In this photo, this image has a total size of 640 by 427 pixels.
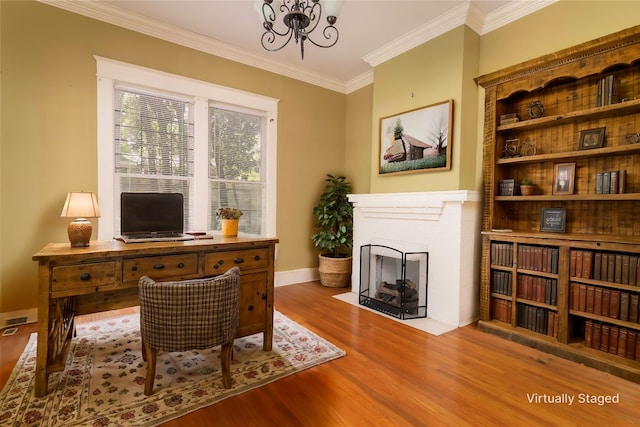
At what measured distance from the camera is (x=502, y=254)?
280 centimetres

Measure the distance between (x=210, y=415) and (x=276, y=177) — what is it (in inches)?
118

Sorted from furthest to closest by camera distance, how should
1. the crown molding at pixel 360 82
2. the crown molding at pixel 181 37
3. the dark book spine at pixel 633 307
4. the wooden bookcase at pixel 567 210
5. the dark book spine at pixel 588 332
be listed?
the crown molding at pixel 360 82 < the crown molding at pixel 181 37 < the dark book spine at pixel 588 332 < the wooden bookcase at pixel 567 210 < the dark book spine at pixel 633 307

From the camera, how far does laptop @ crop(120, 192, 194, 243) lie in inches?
91.8

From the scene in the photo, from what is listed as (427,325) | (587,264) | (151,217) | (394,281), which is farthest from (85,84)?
(587,264)

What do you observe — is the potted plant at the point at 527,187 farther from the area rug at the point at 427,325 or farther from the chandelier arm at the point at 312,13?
the chandelier arm at the point at 312,13

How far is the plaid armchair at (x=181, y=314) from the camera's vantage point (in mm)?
1698

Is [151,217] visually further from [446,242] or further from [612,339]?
[612,339]

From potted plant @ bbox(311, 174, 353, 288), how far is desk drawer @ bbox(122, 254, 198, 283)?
7.91ft

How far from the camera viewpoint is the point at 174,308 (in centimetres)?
170

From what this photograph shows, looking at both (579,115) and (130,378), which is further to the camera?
(579,115)

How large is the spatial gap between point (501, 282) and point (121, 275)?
3074mm

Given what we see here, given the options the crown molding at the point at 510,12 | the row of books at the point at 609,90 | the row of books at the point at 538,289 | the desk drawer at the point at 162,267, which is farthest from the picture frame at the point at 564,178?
the desk drawer at the point at 162,267

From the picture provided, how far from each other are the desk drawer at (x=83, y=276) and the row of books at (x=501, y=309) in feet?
10.3

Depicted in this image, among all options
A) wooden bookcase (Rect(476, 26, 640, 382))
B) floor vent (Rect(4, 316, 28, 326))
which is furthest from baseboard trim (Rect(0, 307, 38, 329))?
wooden bookcase (Rect(476, 26, 640, 382))
